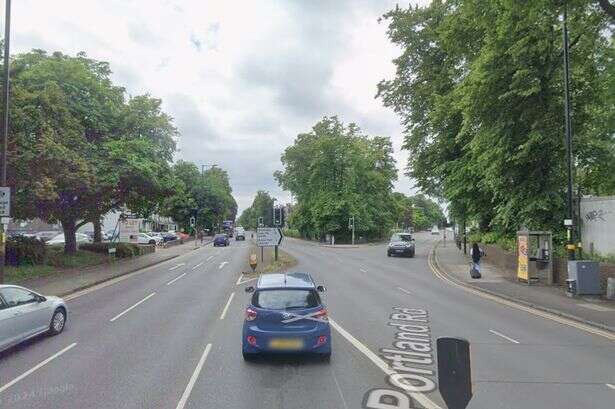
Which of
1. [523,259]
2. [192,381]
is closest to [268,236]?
[523,259]

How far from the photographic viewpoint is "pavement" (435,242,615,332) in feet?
48.2

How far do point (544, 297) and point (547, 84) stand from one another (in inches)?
359

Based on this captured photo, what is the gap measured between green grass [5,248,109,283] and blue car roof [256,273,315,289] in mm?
16343

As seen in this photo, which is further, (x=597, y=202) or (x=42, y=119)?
(x=42, y=119)

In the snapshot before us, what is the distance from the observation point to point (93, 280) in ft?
80.1

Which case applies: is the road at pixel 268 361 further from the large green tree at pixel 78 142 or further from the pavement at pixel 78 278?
the large green tree at pixel 78 142

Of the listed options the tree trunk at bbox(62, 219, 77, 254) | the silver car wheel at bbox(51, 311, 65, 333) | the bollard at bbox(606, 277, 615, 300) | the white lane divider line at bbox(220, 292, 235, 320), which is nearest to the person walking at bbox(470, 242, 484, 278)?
the bollard at bbox(606, 277, 615, 300)

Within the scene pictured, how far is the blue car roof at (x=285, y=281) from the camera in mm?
9914

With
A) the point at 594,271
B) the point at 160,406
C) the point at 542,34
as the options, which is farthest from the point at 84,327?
the point at 542,34

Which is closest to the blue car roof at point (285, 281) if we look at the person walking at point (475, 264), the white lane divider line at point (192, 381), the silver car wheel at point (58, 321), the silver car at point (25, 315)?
the white lane divider line at point (192, 381)

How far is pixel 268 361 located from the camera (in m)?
9.59

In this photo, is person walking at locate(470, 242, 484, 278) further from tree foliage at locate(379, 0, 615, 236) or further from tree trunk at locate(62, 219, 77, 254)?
tree trunk at locate(62, 219, 77, 254)

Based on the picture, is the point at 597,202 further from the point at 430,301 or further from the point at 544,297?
the point at 430,301

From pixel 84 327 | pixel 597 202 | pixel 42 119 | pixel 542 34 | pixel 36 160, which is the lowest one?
pixel 84 327
